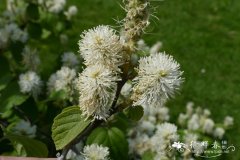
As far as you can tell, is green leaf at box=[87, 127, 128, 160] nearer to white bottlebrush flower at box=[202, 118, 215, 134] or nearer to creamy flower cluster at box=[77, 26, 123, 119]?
creamy flower cluster at box=[77, 26, 123, 119]

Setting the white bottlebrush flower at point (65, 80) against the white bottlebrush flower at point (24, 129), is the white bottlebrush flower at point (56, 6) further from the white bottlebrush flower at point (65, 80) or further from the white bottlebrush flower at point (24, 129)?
the white bottlebrush flower at point (24, 129)

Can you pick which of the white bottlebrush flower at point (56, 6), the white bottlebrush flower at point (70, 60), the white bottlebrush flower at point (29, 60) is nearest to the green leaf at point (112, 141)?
the white bottlebrush flower at point (70, 60)

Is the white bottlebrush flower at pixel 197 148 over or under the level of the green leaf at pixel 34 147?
over

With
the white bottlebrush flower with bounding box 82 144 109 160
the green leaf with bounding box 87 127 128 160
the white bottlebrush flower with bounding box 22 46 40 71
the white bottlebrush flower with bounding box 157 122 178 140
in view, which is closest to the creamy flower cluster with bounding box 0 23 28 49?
the white bottlebrush flower with bounding box 22 46 40 71

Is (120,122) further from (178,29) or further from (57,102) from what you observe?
(178,29)

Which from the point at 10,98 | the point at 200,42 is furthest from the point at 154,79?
the point at 200,42

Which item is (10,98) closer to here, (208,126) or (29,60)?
(29,60)
